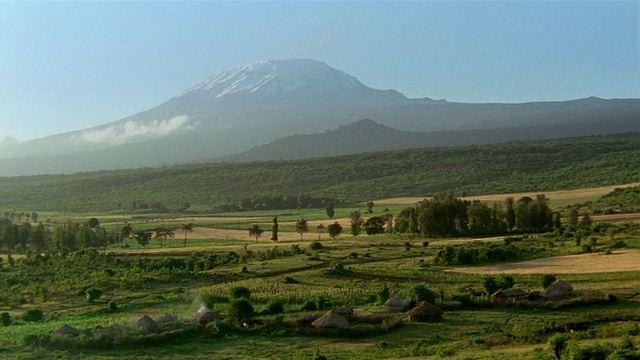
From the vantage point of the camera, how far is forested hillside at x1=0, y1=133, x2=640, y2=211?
104938 mm

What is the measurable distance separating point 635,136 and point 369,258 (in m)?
106

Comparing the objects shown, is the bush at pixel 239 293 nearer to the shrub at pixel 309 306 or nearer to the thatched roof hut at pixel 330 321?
the shrub at pixel 309 306

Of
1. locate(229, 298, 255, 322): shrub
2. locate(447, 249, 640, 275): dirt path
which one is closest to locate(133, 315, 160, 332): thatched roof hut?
locate(229, 298, 255, 322): shrub

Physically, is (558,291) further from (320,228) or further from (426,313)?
(320,228)

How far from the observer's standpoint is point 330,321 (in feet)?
83.8

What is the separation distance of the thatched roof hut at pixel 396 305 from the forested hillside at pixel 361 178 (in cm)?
6869

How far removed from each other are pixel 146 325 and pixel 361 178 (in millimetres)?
98966

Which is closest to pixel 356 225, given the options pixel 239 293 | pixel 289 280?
→ pixel 289 280

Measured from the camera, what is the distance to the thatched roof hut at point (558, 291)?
92.3 feet

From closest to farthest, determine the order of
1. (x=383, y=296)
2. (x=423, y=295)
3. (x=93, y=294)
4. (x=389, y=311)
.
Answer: (x=389, y=311) < (x=423, y=295) < (x=383, y=296) < (x=93, y=294)

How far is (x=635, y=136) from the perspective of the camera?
134 m

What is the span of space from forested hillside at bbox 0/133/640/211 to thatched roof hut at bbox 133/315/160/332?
239ft

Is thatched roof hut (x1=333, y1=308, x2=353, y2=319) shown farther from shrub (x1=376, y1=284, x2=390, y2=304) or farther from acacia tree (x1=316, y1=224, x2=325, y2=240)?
acacia tree (x1=316, y1=224, x2=325, y2=240)

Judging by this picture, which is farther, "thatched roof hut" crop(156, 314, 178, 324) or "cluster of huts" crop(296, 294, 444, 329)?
"thatched roof hut" crop(156, 314, 178, 324)
